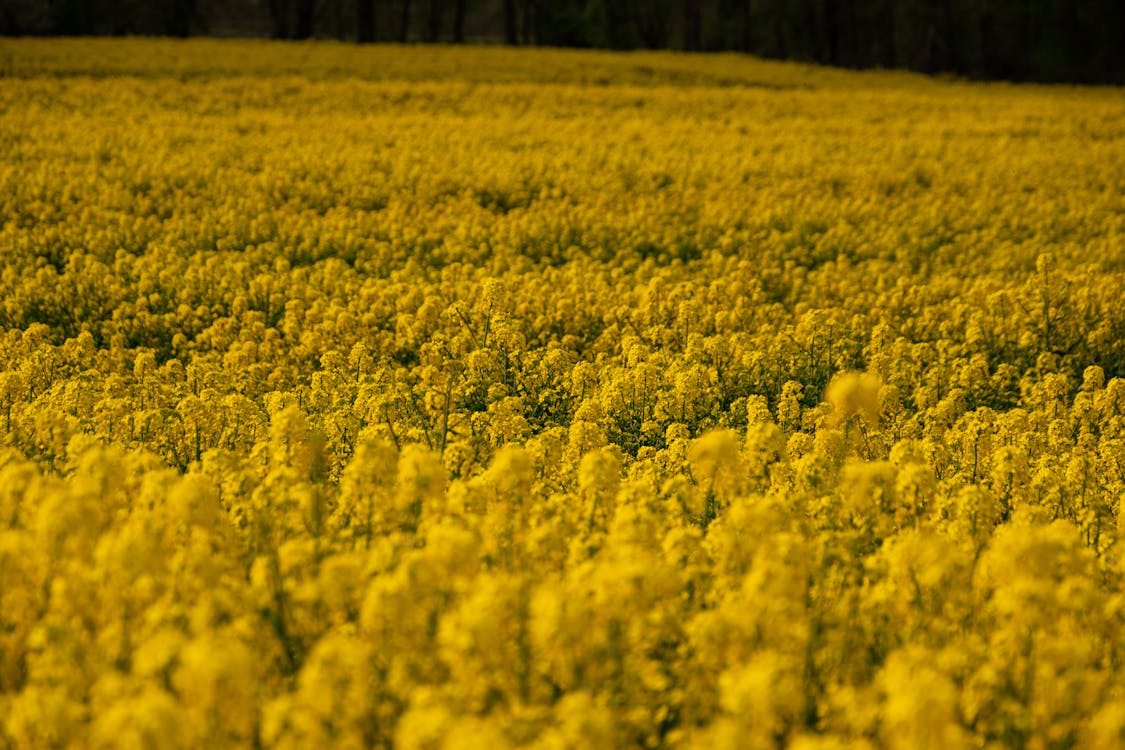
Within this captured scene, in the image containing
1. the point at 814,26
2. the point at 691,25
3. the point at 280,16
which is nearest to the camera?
the point at 280,16

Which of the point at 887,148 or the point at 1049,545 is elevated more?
the point at 887,148

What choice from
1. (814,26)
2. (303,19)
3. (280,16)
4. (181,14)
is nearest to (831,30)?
(814,26)

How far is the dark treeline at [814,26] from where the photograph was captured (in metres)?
45.9

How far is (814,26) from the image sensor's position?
52.9m

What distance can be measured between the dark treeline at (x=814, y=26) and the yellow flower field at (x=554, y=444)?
29.5 metres

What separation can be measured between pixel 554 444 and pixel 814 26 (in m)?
52.2

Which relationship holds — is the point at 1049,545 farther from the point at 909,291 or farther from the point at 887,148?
the point at 887,148

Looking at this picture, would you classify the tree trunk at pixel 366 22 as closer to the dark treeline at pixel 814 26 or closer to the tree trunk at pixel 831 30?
the dark treeline at pixel 814 26

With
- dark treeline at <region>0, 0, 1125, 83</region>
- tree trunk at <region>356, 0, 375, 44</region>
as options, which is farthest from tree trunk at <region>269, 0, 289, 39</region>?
tree trunk at <region>356, 0, 375, 44</region>

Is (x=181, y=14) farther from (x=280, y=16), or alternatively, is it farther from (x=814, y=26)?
(x=814, y=26)

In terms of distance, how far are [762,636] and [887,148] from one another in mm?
15645

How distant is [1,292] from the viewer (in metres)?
8.84

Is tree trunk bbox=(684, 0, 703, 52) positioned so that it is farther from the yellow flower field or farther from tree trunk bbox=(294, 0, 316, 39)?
the yellow flower field

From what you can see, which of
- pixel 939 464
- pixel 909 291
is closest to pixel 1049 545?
pixel 939 464
